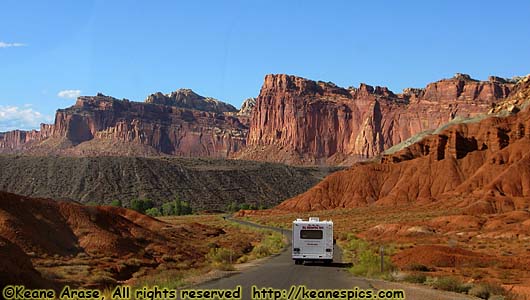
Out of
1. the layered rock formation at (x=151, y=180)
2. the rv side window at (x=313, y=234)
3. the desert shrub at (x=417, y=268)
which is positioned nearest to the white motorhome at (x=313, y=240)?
the rv side window at (x=313, y=234)

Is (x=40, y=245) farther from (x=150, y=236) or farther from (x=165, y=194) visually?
(x=165, y=194)

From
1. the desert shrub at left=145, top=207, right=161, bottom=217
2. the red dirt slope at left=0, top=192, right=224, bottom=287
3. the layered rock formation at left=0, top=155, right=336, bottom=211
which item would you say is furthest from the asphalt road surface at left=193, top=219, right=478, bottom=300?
the layered rock formation at left=0, top=155, right=336, bottom=211

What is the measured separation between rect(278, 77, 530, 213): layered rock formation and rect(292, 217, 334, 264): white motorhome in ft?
201

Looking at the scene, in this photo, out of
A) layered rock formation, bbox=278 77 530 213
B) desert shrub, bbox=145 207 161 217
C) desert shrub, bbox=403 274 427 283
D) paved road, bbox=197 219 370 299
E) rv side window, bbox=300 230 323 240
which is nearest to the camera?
paved road, bbox=197 219 370 299

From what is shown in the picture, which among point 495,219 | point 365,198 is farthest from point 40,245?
point 365,198

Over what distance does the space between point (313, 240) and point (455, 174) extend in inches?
3535

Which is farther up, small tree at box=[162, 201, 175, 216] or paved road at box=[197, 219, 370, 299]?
small tree at box=[162, 201, 175, 216]

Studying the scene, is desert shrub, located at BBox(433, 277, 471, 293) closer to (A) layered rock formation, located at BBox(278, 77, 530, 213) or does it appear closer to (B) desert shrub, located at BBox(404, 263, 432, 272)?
(B) desert shrub, located at BBox(404, 263, 432, 272)

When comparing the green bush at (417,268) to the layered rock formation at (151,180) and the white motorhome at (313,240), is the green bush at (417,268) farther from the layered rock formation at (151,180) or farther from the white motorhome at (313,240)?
the layered rock formation at (151,180)

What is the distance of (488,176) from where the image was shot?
11081 centimetres

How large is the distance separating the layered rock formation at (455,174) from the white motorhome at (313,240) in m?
61.4

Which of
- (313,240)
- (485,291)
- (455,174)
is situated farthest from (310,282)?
(455,174)

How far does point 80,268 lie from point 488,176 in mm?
88541

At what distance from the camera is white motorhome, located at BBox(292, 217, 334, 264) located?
118 ft
